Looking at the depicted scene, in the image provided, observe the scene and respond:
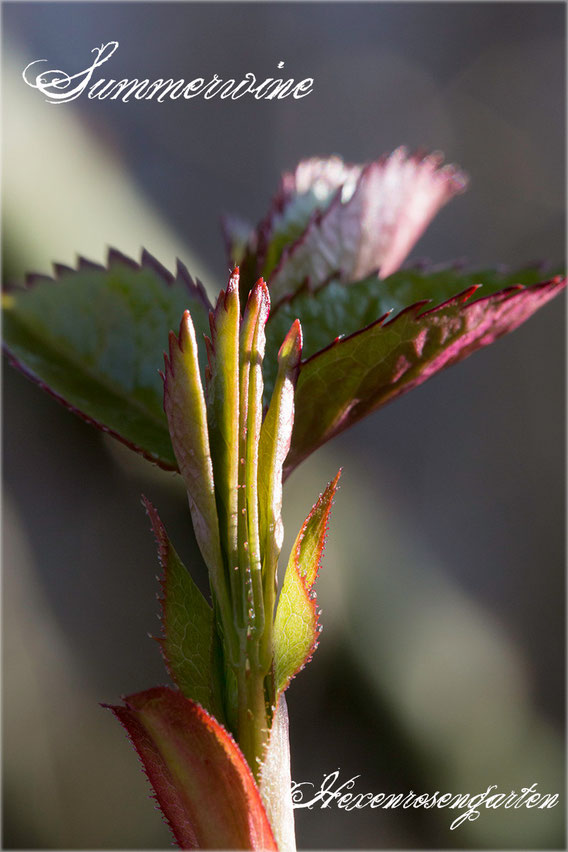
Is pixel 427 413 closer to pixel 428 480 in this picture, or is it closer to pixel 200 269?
pixel 428 480

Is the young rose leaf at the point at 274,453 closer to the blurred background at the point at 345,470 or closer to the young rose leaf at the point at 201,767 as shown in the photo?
the young rose leaf at the point at 201,767

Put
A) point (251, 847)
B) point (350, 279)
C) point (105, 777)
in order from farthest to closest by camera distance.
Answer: point (105, 777) → point (350, 279) → point (251, 847)

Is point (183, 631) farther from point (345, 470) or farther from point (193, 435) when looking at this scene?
point (345, 470)

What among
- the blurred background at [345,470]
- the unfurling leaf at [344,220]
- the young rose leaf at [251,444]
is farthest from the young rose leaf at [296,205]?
the blurred background at [345,470]

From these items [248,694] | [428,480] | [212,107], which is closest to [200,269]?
[212,107]

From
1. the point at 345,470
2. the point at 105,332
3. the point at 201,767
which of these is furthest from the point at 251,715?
the point at 345,470

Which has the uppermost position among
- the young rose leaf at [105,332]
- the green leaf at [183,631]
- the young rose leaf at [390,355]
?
the young rose leaf at [105,332]

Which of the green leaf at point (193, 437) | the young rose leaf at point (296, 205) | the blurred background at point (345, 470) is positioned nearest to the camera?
the green leaf at point (193, 437)
